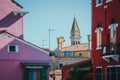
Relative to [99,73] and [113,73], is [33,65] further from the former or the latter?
[113,73]

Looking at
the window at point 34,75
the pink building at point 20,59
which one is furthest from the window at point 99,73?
the window at point 34,75

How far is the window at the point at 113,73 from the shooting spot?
22969 millimetres

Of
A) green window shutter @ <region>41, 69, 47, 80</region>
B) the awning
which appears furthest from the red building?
green window shutter @ <region>41, 69, 47, 80</region>

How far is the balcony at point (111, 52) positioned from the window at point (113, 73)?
0.59 meters

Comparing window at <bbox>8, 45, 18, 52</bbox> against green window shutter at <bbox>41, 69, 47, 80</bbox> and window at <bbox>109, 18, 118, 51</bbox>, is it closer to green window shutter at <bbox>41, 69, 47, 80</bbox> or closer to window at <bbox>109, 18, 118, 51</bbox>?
green window shutter at <bbox>41, 69, 47, 80</bbox>

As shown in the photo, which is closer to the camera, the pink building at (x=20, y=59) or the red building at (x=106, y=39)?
the red building at (x=106, y=39)

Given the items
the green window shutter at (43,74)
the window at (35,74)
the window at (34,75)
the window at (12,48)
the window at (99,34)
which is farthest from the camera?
the green window shutter at (43,74)

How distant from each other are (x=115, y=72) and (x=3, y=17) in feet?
43.7

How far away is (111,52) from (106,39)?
2012 mm

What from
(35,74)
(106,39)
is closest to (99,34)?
(106,39)

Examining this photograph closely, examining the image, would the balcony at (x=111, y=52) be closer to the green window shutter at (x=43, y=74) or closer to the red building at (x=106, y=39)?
the red building at (x=106, y=39)

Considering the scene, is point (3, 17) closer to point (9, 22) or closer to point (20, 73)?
point (9, 22)

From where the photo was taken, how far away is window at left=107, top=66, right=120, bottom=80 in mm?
22969

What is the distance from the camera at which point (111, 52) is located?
74.8ft
